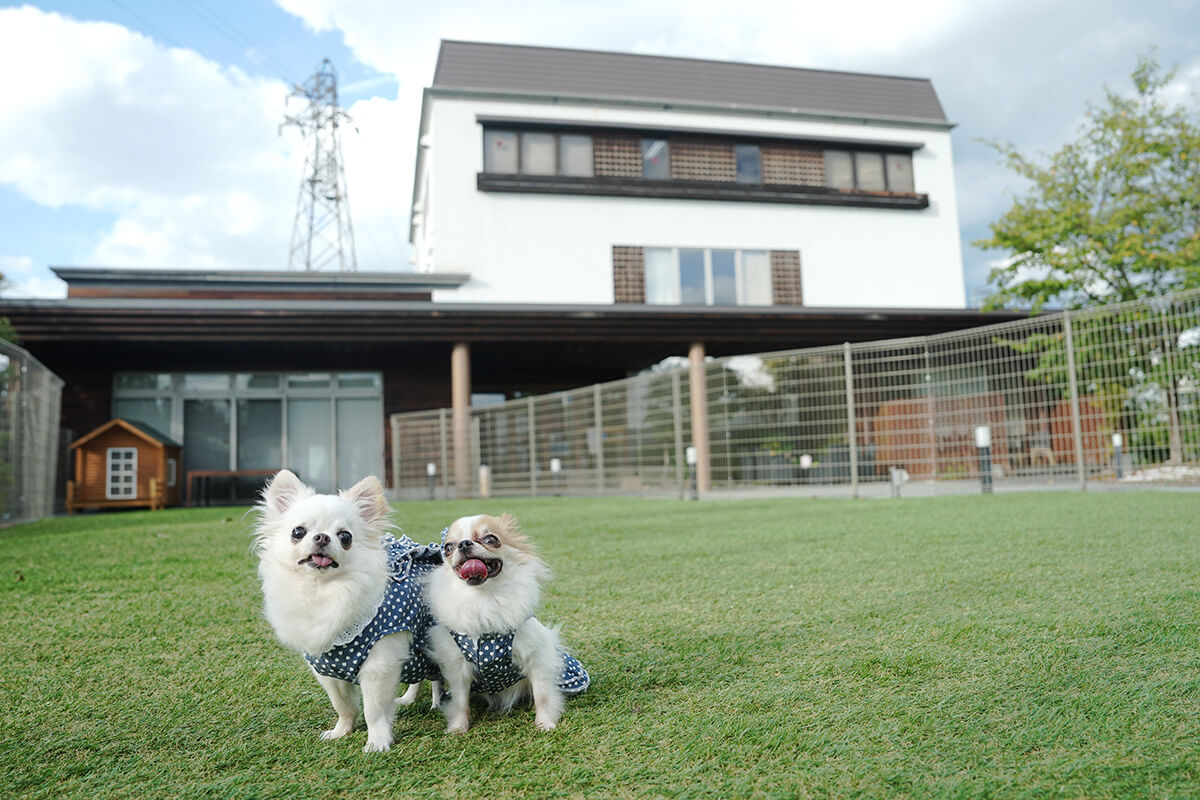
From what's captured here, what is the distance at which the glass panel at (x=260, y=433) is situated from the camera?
1467cm

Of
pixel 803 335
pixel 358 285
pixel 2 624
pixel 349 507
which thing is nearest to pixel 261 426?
pixel 358 285

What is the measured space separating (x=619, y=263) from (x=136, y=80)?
491 inches

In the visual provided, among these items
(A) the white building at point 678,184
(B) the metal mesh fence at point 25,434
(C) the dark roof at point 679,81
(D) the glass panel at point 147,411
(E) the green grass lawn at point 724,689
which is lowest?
(E) the green grass lawn at point 724,689

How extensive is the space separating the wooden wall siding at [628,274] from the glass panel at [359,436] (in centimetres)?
540

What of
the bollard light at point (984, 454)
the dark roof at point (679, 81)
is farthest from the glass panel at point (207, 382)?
the bollard light at point (984, 454)

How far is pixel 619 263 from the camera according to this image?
15953 mm

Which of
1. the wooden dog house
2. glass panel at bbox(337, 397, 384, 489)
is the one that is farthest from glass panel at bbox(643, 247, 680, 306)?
the wooden dog house

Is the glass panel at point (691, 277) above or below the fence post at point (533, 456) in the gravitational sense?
above

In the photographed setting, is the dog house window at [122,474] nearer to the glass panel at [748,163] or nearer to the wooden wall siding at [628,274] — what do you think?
the wooden wall siding at [628,274]

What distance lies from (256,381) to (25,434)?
24.2ft

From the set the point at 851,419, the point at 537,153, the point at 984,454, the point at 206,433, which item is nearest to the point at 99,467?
the point at 206,433

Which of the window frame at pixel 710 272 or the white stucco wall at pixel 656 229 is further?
the window frame at pixel 710 272

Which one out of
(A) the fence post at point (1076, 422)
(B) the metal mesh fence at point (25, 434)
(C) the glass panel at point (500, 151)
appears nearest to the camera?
(B) the metal mesh fence at point (25, 434)

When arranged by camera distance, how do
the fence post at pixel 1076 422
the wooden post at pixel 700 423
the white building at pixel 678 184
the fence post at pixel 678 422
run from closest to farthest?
the fence post at pixel 1076 422
the fence post at pixel 678 422
the wooden post at pixel 700 423
the white building at pixel 678 184
